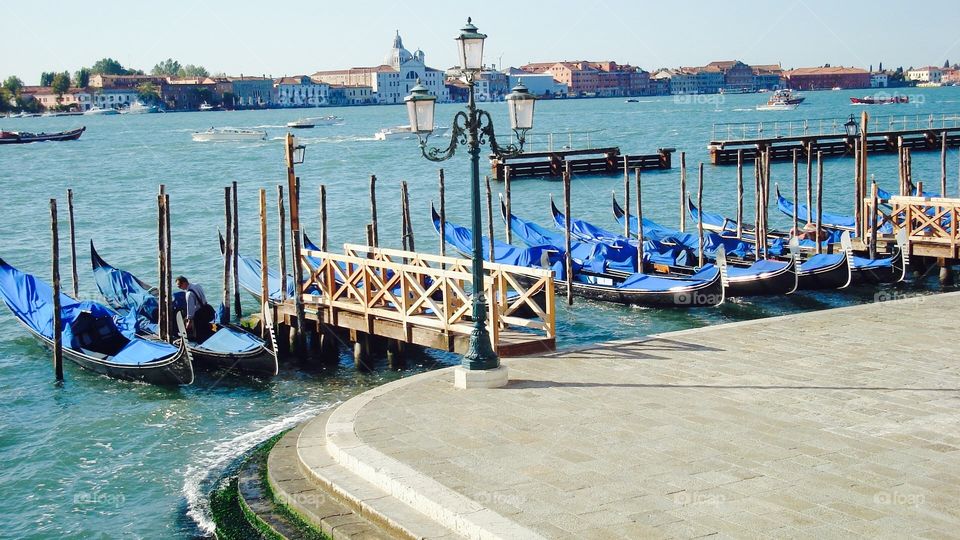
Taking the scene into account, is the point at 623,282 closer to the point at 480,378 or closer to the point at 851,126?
the point at 480,378

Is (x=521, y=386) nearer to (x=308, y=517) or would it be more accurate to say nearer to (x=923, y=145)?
(x=308, y=517)

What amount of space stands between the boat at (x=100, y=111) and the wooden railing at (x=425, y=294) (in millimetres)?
135990

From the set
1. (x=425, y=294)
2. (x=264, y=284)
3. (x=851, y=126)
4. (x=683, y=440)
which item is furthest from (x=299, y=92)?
(x=683, y=440)

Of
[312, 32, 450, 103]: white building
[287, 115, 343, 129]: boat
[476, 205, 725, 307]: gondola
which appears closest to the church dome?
[312, 32, 450, 103]: white building

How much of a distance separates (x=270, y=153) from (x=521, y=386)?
5344 centimetres

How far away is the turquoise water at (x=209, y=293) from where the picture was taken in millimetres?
9000

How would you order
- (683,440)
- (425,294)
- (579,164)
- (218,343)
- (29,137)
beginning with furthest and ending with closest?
(29,137), (579,164), (218,343), (425,294), (683,440)

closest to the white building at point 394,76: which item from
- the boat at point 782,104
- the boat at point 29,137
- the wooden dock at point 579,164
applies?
the boat at point 782,104

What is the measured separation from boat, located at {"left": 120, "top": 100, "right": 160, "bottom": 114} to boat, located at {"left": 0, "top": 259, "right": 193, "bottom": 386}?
13387cm

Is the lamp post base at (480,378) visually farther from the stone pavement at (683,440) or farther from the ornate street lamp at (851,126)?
the ornate street lamp at (851,126)

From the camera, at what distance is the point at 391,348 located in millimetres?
12711

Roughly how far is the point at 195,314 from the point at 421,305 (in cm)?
387

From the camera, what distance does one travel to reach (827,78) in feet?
573

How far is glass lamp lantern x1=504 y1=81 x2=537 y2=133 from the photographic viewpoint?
8.38 m
